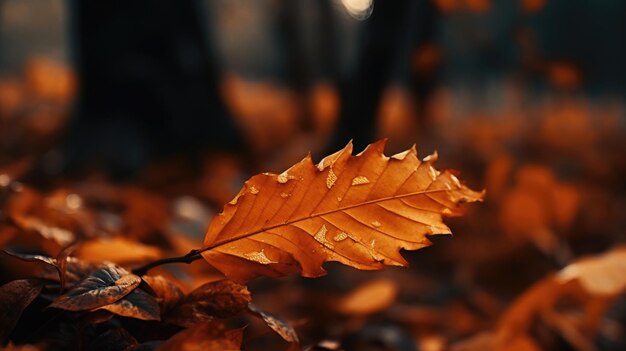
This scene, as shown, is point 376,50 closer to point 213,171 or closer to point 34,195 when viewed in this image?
point 34,195

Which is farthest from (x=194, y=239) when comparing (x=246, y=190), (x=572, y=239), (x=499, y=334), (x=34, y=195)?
(x=572, y=239)

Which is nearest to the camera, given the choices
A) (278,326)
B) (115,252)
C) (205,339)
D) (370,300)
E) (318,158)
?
(205,339)

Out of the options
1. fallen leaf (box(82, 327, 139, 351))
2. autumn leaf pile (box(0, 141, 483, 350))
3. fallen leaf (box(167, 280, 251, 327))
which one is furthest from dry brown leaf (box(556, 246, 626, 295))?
fallen leaf (box(82, 327, 139, 351))

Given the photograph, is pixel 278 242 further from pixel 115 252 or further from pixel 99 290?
pixel 115 252

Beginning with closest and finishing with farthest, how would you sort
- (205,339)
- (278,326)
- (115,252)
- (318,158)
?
(205,339)
(278,326)
(115,252)
(318,158)

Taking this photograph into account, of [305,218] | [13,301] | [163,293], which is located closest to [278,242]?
[305,218]

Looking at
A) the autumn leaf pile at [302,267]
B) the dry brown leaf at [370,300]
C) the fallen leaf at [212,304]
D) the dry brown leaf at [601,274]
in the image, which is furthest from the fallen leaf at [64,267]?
the dry brown leaf at [601,274]

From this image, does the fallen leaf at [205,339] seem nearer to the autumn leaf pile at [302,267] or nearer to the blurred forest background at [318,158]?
the autumn leaf pile at [302,267]
